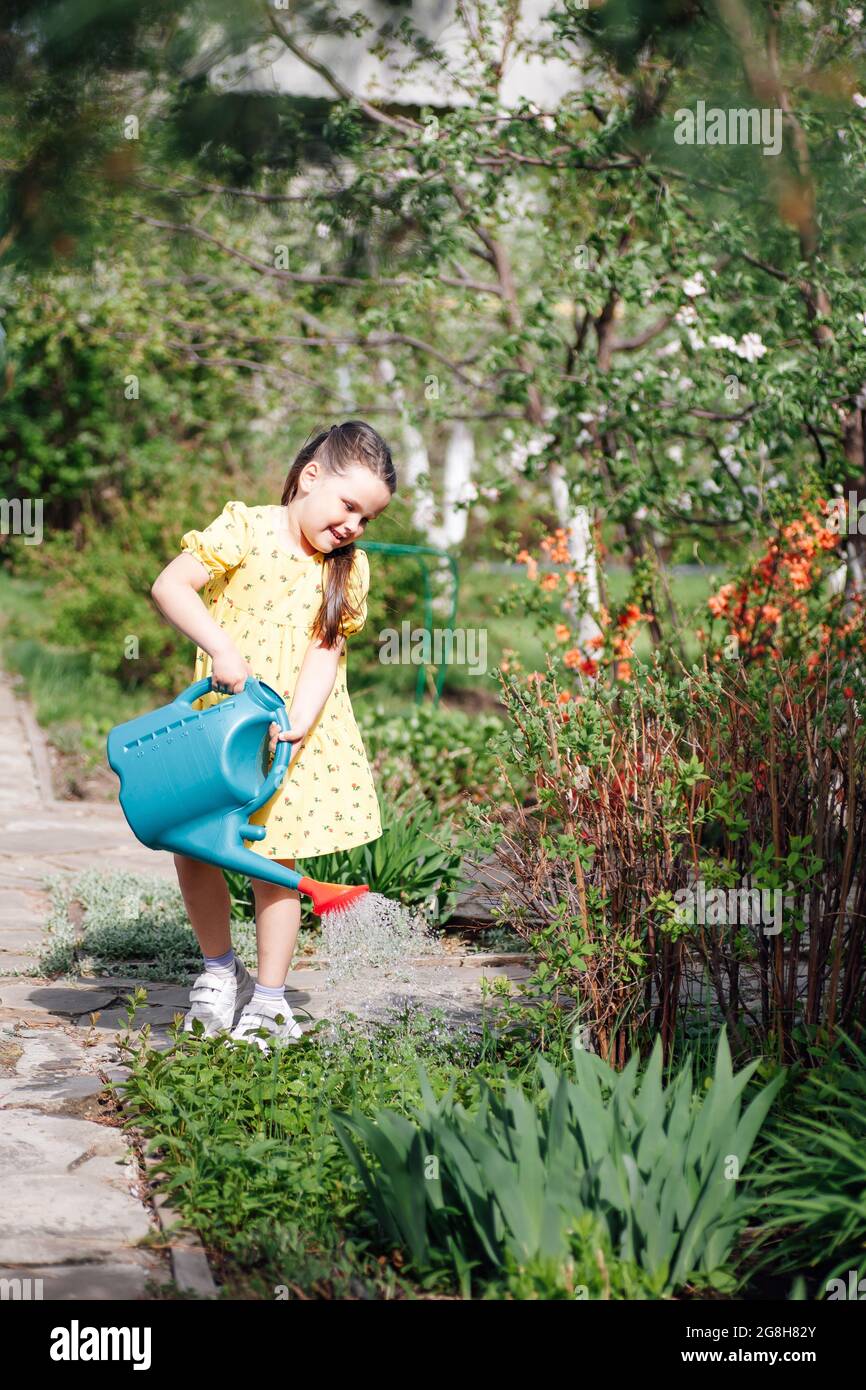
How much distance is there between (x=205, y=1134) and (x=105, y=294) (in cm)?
722

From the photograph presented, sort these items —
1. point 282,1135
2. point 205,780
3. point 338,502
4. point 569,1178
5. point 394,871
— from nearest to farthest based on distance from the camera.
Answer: point 569,1178 < point 282,1135 < point 205,780 < point 338,502 < point 394,871

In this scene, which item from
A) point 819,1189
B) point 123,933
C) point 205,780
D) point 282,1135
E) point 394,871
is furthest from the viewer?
point 394,871

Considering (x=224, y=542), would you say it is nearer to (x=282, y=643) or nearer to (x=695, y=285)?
(x=282, y=643)

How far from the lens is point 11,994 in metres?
3.76

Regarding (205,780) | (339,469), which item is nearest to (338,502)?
(339,469)

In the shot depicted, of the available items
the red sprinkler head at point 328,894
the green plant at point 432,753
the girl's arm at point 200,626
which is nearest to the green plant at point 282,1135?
the red sprinkler head at point 328,894

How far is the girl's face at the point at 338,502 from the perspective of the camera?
3301 millimetres

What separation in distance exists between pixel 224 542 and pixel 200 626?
26 centimetres

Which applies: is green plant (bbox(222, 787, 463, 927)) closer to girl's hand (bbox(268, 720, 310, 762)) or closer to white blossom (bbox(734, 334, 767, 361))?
girl's hand (bbox(268, 720, 310, 762))

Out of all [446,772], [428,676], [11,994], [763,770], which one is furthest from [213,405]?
[763,770]

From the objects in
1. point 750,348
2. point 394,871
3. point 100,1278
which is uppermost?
point 750,348

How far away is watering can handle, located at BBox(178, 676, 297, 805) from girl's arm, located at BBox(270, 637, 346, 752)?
43 millimetres

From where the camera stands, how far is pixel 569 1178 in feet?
7.17

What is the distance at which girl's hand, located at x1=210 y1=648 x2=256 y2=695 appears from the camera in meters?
3.18
